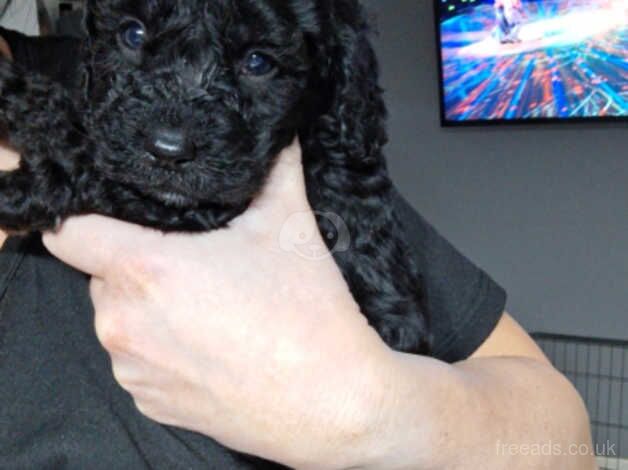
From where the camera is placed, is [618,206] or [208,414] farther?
[618,206]

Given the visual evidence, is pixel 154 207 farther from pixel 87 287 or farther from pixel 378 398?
pixel 378 398

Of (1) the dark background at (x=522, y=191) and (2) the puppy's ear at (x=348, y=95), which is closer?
(2) the puppy's ear at (x=348, y=95)

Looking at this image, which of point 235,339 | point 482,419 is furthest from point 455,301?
point 235,339

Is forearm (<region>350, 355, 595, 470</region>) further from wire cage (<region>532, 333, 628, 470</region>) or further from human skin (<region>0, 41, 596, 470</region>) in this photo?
wire cage (<region>532, 333, 628, 470</region>)

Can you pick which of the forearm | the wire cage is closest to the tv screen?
the wire cage

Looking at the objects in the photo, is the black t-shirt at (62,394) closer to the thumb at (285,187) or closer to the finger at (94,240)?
the finger at (94,240)

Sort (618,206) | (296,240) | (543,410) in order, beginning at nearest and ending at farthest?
(296,240) < (543,410) < (618,206)

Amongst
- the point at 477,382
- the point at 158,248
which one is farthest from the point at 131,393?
the point at 477,382

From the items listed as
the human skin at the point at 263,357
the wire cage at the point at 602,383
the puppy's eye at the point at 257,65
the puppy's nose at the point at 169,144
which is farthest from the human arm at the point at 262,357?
the wire cage at the point at 602,383
